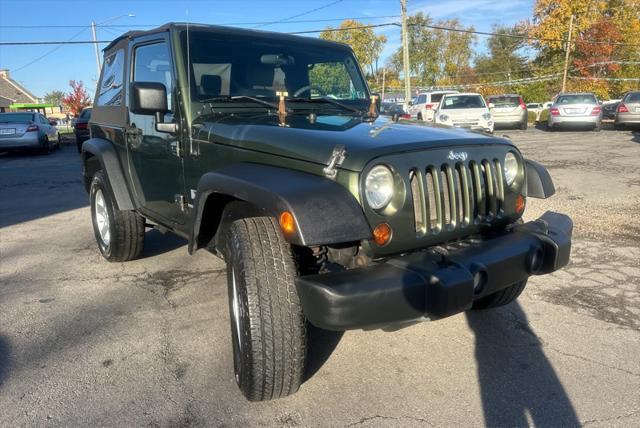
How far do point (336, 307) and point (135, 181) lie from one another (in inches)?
108

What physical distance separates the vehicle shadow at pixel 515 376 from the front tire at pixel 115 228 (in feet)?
9.92

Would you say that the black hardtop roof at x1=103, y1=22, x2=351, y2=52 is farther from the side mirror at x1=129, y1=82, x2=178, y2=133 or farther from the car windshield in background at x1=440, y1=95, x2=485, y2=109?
the car windshield in background at x1=440, y1=95, x2=485, y2=109

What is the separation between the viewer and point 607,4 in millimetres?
43281

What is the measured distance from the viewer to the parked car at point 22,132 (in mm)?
15844

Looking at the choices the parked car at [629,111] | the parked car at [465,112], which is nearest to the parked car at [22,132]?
the parked car at [465,112]

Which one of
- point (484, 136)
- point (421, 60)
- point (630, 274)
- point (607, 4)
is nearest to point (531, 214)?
point (630, 274)

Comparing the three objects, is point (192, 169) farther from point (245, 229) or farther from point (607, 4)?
point (607, 4)

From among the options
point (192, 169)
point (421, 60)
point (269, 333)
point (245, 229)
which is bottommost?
point (269, 333)

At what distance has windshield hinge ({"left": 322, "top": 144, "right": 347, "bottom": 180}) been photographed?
7.96ft

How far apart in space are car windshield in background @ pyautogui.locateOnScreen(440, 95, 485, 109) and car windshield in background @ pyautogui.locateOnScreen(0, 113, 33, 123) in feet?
45.1

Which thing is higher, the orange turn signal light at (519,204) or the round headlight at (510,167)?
the round headlight at (510,167)

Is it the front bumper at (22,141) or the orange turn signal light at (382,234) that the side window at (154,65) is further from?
the front bumper at (22,141)

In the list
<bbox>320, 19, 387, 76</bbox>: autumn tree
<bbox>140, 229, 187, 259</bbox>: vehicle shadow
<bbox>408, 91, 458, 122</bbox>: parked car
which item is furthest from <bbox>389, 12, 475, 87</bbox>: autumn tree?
<bbox>140, 229, 187, 259</bbox>: vehicle shadow

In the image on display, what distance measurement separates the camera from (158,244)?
5734mm
